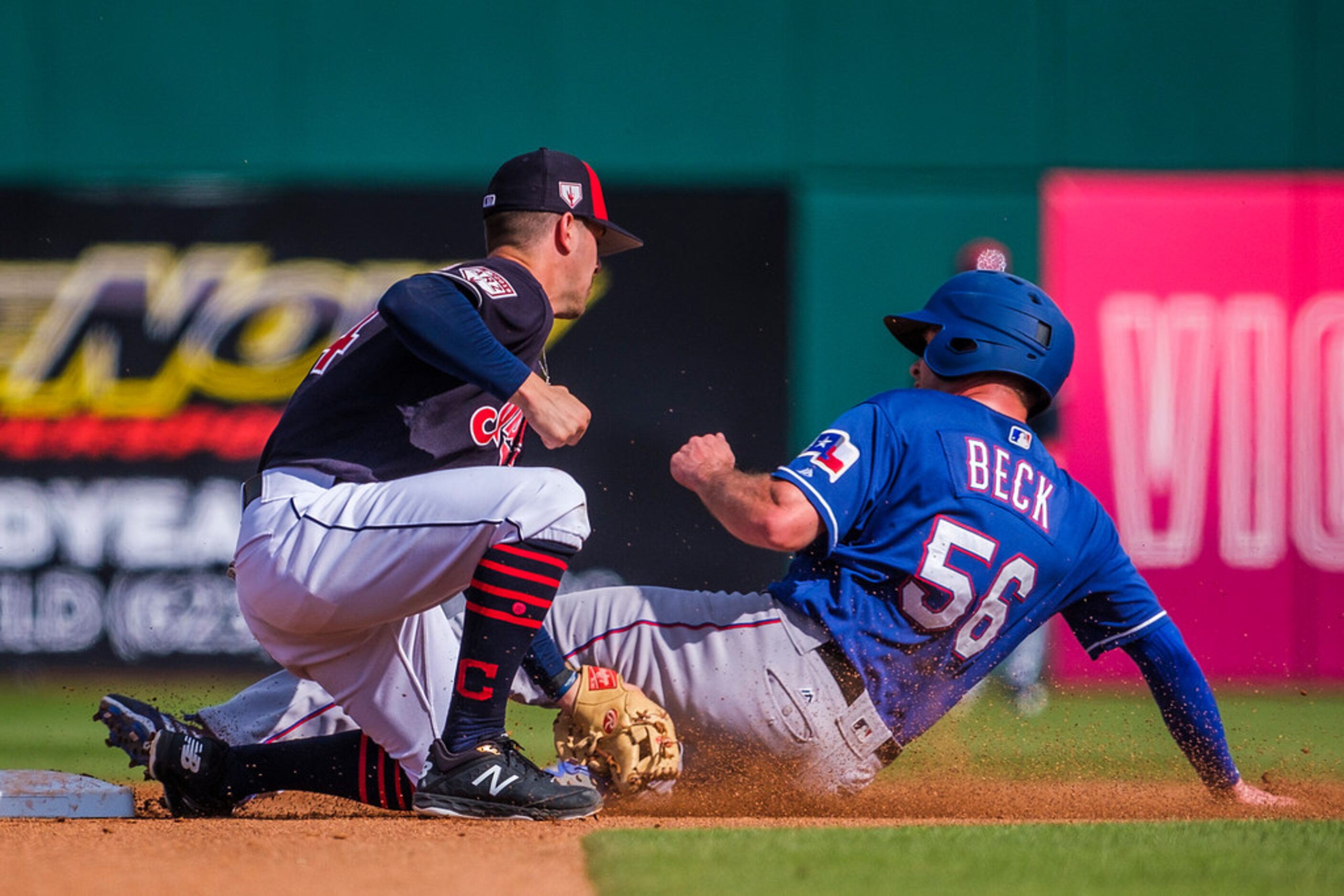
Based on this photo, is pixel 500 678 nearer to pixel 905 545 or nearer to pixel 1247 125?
pixel 905 545

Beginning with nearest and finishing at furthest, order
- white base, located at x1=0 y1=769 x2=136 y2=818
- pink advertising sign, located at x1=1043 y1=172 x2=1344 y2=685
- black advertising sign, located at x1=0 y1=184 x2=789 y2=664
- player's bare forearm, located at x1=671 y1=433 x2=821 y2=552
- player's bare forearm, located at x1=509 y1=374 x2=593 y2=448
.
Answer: player's bare forearm, located at x1=509 y1=374 x2=593 y2=448
player's bare forearm, located at x1=671 y1=433 x2=821 y2=552
white base, located at x1=0 y1=769 x2=136 y2=818
black advertising sign, located at x1=0 y1=184 x2=789 y2=664
pink advertising sign, located at x1=1043 y1=172 x2=1344 y2=685

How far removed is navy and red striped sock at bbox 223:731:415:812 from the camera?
2.95m

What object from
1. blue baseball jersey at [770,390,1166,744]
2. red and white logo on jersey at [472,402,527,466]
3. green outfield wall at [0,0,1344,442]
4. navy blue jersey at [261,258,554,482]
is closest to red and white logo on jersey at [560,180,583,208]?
Result: navy blue jersey at [261,258,554,482]

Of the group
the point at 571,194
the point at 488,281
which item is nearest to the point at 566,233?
the point at 571,194

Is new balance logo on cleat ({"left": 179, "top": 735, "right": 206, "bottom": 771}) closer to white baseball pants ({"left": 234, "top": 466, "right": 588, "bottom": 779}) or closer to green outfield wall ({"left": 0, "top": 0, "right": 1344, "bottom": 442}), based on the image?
white baseball pants ({"left": 234, "top": 466, "right": 588, "bottom": 779})

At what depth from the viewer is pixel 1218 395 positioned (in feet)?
21.7

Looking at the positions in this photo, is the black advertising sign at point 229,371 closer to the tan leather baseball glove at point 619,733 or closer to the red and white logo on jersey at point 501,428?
the red and white logo on jersey at point 501,428

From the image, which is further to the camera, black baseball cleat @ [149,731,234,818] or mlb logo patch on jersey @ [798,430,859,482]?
black baseball cleat @ [149,731,234,818]

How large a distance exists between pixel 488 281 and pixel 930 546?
3.33ft

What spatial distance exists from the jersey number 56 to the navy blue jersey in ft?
2.90

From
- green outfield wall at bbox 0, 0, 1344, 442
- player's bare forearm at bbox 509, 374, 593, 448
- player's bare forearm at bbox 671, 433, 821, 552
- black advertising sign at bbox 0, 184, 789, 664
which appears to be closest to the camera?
player's bare forearm at bbox 509, 374, 593, 448

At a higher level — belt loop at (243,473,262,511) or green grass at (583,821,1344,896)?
belt loop at (243,473,262,511)

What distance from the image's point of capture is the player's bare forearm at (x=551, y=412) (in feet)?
8.43

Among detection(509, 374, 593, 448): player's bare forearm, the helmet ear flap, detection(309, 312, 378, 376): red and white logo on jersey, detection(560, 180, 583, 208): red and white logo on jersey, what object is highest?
detection(560, 180, 583, 208): red and white logo on jersey
